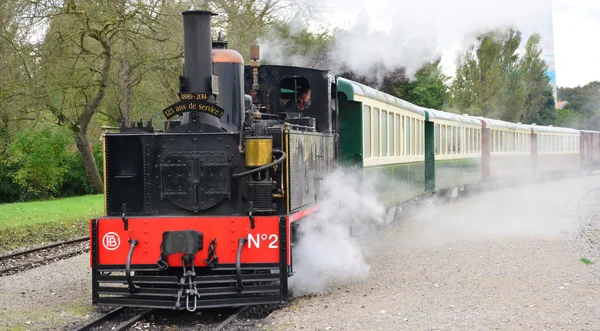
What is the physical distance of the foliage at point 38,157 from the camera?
1117 inches

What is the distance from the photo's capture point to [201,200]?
7328 mm

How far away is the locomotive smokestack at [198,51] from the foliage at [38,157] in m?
21.8

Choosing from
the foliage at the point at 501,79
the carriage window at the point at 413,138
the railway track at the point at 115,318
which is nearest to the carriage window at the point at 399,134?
the carriage window at the point at 413,138

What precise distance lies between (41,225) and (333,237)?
9655 mm

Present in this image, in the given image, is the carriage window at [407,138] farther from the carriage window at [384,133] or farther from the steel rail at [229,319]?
the steel rail at [229,319]

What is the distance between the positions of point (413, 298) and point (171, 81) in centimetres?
1612

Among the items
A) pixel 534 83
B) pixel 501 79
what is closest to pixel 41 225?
pixel 501 79

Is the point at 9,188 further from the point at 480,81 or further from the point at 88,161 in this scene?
the point at 480,81

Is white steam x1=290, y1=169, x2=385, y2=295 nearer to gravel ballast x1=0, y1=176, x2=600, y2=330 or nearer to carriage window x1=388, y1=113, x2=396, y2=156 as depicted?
gravel ballast x1=0, y1=176, x2=600, y2=330

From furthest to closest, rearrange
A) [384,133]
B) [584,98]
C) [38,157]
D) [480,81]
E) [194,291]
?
[584,98] → [480,81] → [38,157] → [384,133] → [194,291]

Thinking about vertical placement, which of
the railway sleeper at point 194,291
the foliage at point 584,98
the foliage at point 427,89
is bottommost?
the railway sleeper at point 194,291

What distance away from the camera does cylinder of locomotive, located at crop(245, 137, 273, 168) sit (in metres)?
7.01

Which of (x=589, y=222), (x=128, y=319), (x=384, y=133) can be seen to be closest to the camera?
(x=128, y=319)

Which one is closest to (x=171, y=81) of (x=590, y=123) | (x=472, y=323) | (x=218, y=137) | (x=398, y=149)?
(x=398, y=149)
